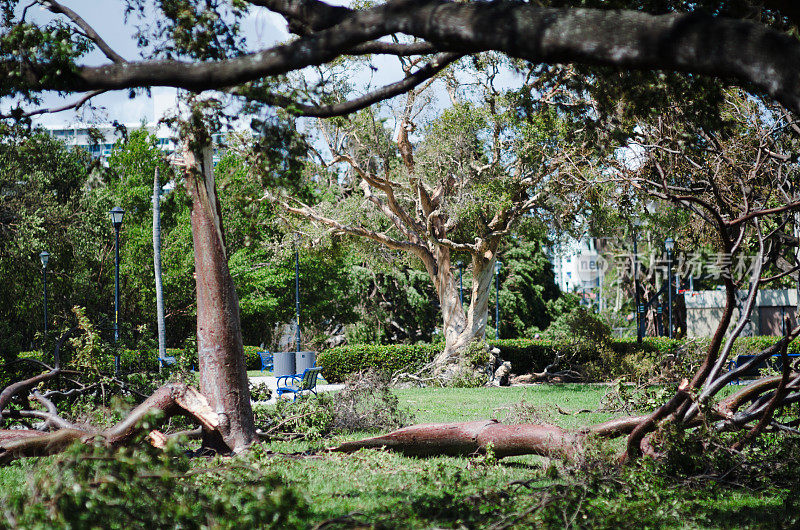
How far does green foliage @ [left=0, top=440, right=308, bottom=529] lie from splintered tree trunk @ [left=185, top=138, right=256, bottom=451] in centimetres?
448

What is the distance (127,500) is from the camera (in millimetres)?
3979

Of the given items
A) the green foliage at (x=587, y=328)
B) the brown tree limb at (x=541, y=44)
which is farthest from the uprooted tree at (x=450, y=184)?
the brown tree limb at (x=541, y=44)

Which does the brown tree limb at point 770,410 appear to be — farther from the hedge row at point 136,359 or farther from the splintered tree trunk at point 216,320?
the hedge row at point 136,359

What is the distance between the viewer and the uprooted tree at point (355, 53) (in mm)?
3537

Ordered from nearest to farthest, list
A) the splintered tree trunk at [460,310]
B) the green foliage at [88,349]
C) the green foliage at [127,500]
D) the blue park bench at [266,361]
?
1. the green foliage at [127,500]
2. the green foliage at [88,349]
3. the splintered tree trunk at [460,310]
4. the blue park bench at [266,361]

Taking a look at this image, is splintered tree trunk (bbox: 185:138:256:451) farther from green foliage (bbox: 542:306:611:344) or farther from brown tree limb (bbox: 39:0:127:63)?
green foliage (bbox: 542:306:611:344)

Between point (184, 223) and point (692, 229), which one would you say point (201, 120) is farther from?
point (184, 223)

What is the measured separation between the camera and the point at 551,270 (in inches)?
1907

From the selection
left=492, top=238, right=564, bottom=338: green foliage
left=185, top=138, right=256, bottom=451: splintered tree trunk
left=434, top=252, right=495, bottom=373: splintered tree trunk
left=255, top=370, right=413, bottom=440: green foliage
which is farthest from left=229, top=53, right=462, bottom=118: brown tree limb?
left=492, top=238, right=564, bottom=338: green foliage

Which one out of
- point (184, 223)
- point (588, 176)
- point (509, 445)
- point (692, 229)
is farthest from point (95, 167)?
point (184, 223)

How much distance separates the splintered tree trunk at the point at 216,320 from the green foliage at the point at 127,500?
4477mm

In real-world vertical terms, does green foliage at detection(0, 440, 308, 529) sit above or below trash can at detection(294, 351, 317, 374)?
above

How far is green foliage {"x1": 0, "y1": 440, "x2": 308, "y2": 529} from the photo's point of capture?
3707 millimetres

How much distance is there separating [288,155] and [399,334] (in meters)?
39.6
